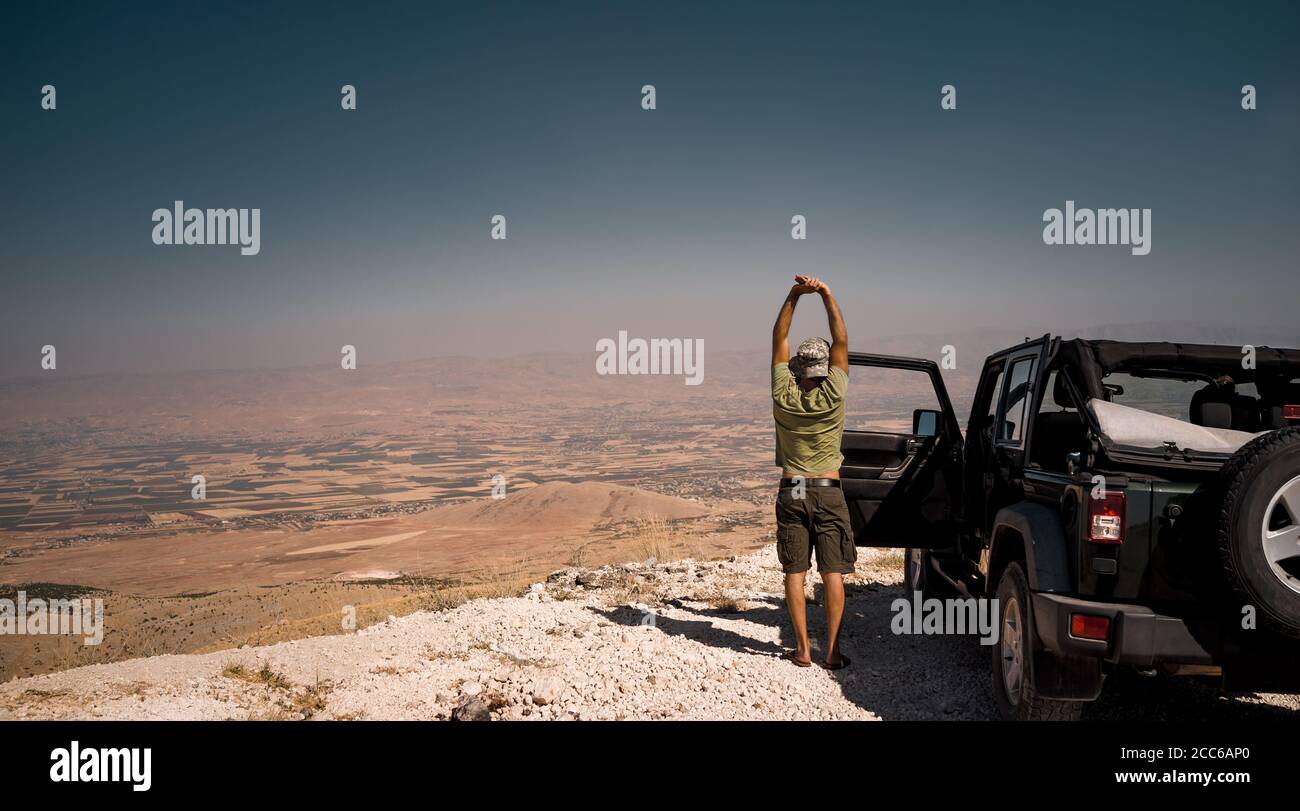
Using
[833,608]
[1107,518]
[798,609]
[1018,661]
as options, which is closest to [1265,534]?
[1107,518]

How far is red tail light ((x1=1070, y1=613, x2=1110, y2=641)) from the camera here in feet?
11.2

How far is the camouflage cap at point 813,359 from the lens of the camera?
17.5 ft

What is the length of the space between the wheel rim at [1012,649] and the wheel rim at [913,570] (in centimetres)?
284

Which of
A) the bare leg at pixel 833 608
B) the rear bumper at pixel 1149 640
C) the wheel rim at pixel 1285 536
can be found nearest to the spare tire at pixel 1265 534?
the wheel rim at pixel 1285 536

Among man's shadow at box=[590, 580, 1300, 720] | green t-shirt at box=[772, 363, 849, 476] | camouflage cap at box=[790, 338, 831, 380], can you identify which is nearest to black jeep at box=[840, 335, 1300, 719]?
man's shadow at box=[590, 580, 1300, 720]

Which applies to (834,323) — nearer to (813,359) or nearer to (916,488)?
(813,359)

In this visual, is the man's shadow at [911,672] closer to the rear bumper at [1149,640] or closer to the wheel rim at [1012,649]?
the wheel rim at [1012,649]

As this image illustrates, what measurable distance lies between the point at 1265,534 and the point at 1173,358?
1.77 metres

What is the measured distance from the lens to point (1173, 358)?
4516 mm

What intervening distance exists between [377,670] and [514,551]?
88.1ft

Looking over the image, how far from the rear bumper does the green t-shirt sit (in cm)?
215

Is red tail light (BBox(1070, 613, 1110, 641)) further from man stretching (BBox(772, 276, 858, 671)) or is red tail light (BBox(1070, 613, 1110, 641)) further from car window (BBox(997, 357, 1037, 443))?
man stretching (BBox(772, 276, 858, 671))

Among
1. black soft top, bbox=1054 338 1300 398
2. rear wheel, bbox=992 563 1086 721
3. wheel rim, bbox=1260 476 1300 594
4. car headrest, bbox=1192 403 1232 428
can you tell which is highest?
black soft top, bbox=1054 338 1300 398
